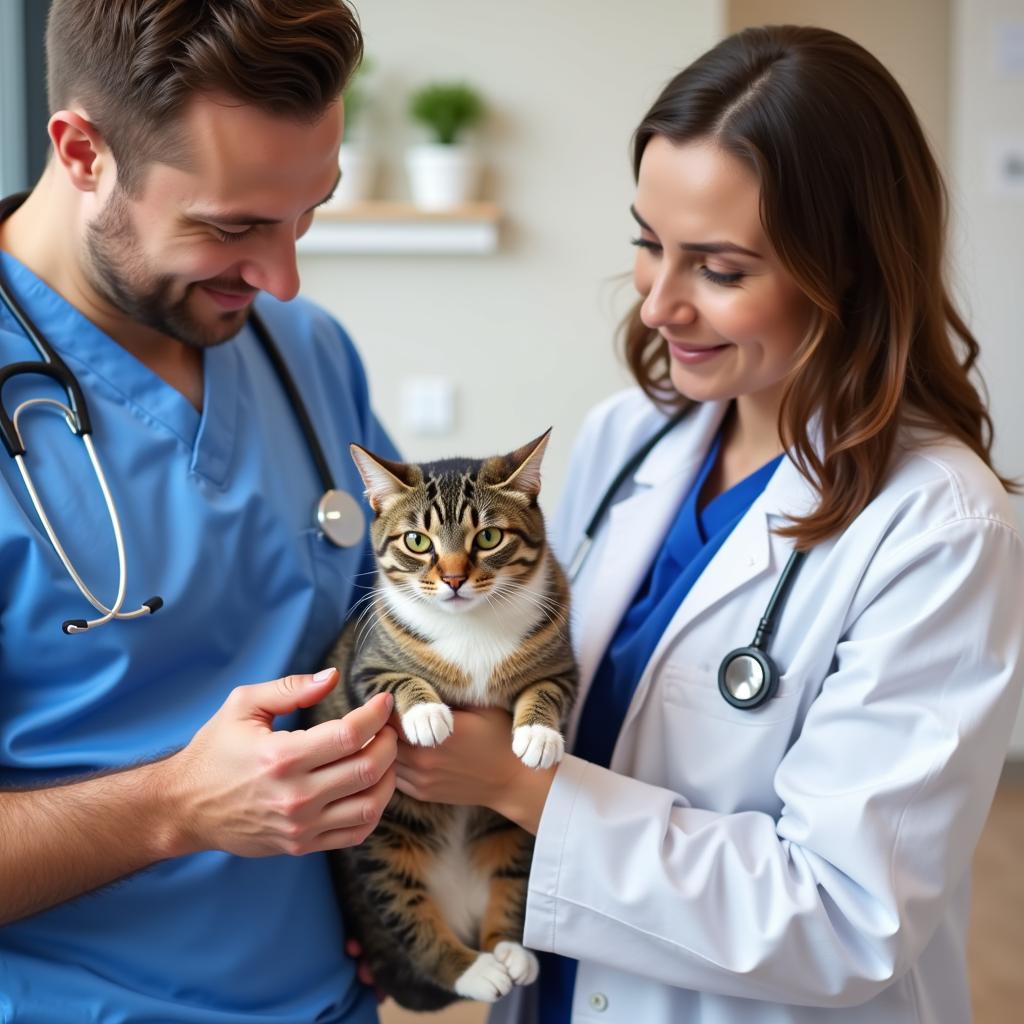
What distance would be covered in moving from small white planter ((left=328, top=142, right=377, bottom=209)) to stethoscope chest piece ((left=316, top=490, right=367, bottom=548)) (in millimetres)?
1969

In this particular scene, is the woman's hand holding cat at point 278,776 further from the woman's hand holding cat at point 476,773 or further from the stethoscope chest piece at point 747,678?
the stethoscope chest piece at point 747,678

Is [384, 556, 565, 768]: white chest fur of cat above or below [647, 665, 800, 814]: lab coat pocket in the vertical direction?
above

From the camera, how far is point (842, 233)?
128 centimetres

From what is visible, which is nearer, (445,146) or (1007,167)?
(445,146)

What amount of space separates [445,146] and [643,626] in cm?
217

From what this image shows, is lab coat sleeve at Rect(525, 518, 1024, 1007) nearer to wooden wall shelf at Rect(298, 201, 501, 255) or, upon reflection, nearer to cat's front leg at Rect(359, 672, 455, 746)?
cat's front leg at Rect(359, 672, 455, 746)

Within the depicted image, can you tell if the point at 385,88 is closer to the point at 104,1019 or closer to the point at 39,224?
the point at 39,224

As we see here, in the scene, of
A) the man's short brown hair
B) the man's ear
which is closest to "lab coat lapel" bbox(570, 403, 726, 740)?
the man's short brown hair

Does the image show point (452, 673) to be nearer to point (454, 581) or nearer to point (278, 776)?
point (454, 581)

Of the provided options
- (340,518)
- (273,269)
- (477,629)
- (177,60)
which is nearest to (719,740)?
(477,629)

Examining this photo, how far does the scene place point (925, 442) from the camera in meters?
1.31

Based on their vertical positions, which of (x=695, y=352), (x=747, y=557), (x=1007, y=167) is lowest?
(x=747, y=557)

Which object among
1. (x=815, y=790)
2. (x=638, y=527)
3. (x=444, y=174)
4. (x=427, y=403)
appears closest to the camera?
(x=815, y=790)

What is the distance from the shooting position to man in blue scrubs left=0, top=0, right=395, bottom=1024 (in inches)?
43.8
